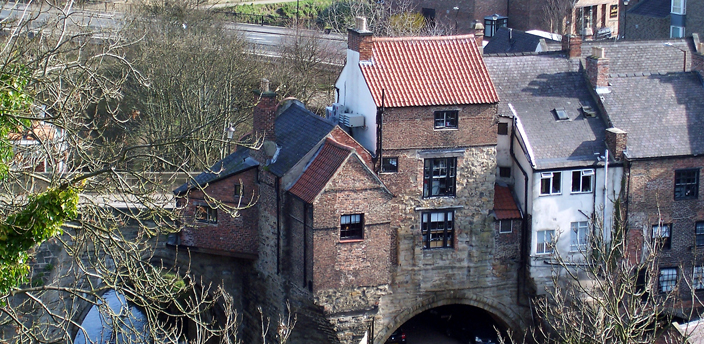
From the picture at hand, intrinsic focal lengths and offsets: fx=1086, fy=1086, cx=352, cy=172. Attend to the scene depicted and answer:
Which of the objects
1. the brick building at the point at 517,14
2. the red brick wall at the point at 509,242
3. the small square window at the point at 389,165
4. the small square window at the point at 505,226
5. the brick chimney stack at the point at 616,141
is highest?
the brick building at the point at 517,14

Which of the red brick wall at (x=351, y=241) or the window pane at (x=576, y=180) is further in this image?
the window pane at (x=576, y=180)

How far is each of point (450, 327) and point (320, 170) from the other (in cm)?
1178

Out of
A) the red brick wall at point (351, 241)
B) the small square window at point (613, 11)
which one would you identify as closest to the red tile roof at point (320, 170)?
the red brick wall at point (351, 241)

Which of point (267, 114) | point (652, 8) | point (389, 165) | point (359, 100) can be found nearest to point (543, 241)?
point (389, 165)

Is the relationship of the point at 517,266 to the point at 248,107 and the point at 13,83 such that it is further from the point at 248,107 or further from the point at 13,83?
the point at 13,83

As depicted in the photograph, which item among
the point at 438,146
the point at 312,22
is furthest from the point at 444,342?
the point at 312,22

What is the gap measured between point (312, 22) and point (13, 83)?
62.3 meters

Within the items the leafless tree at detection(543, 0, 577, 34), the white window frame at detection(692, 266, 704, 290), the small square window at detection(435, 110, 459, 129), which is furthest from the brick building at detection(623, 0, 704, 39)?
the small square window at detection(435, 110, 459, 129)

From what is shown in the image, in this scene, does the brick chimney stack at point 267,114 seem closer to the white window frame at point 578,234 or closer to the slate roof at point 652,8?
the white window frame at point 578,234

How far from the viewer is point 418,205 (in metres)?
41.6

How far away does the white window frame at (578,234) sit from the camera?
140 ft

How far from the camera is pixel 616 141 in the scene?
138 feet

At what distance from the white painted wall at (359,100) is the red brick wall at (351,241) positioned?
2.48m

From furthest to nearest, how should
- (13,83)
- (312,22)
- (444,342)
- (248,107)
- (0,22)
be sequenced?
(312,22) < (248,107) < (444,342) < (0,22) < (13,83)
